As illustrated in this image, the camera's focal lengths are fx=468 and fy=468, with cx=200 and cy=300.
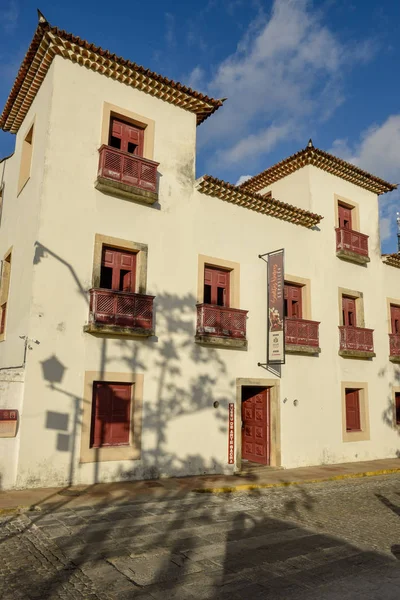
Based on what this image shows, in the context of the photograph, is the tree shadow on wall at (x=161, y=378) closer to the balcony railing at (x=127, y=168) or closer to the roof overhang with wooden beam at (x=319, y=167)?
the balcony railing at (x=127, y=168)

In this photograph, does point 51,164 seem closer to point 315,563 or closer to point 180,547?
point 180,547

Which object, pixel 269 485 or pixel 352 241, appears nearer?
pixel 269 485

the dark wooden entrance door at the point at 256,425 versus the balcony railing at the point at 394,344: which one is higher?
the balcony railing at the point at 394,344

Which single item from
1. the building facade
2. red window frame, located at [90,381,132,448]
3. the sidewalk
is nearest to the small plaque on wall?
the building facade

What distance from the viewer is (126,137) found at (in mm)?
12852

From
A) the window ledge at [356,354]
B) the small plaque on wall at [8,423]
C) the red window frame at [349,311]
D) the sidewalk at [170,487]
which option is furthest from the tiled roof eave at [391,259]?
the small plaque on wall at [8,423]

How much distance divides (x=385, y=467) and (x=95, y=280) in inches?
439

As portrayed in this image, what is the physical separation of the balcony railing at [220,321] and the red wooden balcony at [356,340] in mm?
4707

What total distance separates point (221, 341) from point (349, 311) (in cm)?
689

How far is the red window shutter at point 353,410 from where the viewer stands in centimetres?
1683

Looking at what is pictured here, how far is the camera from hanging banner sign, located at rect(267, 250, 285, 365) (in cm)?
1357

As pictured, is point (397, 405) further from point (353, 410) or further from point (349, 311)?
point (349, 311)

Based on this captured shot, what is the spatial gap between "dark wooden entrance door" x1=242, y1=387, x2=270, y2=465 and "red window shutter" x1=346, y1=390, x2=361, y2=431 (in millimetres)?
3916

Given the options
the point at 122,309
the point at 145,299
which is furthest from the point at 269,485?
the point at 122,309
